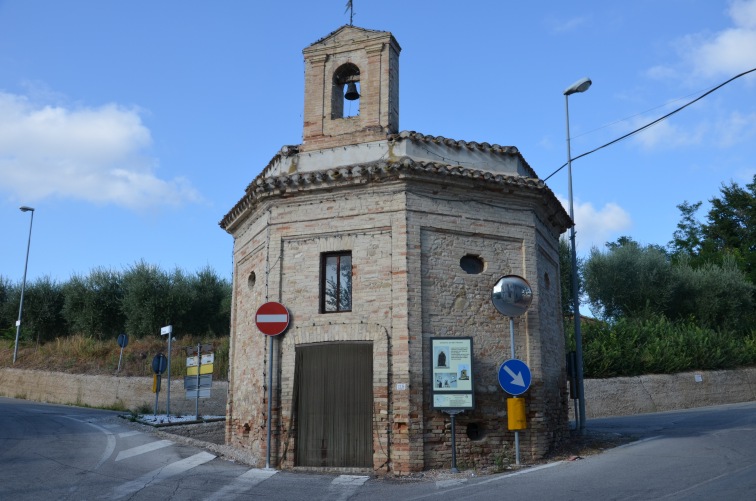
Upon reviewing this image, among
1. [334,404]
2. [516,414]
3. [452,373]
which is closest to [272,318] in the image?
[334,404]

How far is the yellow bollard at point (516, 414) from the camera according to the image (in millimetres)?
11031

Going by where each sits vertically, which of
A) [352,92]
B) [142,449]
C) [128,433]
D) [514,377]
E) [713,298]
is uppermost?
[352,92]

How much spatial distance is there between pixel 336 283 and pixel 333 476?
3.44 m

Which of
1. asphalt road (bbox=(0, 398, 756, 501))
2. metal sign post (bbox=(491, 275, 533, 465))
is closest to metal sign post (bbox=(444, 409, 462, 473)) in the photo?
asphalt road (bbox=(0, 398, 756, 501))

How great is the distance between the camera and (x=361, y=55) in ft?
44.1

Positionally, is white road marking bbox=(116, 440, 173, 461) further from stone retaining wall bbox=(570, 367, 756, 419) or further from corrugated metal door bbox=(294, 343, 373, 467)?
stone retaining wall bbox=(570, 367, 756, 419)

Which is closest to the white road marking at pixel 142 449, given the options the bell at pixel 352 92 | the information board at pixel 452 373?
the information board at pixel 452 373

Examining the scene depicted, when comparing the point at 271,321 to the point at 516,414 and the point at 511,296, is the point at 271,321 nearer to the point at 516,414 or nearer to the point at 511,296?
the point at 511,296

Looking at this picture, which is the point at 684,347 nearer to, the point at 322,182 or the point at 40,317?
the point at 322,182

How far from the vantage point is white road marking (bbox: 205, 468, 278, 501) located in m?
8.82

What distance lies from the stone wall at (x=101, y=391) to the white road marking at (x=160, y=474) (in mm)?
11553

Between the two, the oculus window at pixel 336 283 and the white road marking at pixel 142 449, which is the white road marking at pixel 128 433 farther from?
the oculus window at pixel 336 283

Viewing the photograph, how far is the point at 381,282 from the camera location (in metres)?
11.8

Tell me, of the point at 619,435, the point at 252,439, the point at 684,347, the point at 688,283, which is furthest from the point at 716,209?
the point at 252,439
